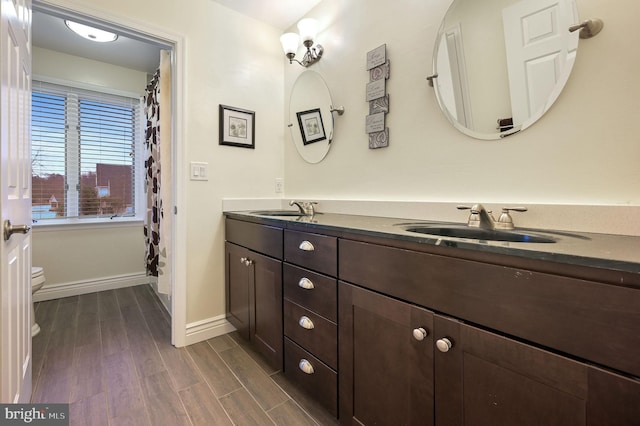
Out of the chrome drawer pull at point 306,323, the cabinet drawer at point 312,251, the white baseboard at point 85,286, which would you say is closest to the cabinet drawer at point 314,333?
the chrome drawer pull at point 306,323

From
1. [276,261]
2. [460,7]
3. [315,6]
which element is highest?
[315,6]

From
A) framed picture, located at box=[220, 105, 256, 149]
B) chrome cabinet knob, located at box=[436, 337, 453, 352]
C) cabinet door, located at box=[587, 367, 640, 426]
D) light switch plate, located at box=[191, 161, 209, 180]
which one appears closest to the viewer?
cabinet door, located at box=[587, 367, 640, 426]

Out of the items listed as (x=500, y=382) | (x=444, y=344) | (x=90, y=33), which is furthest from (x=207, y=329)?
(x=90, y=33)

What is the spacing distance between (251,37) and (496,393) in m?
2.45

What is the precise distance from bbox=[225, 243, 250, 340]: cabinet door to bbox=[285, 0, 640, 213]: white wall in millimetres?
658

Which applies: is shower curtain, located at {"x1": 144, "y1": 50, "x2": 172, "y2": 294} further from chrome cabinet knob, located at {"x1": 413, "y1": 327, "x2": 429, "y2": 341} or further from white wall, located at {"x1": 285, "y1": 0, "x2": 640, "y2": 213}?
chrome cabinet knob, located at {"x1": 413, "y1": 327, "x2": 429, "y2": 341}

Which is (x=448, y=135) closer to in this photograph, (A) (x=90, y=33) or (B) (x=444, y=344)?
(B) (x=444, y=344)

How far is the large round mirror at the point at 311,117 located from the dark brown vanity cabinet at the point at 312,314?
87 cm

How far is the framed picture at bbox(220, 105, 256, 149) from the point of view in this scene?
2.03 metres

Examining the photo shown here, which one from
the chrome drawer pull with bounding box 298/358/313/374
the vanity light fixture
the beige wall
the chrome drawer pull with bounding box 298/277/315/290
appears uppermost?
the beige wall

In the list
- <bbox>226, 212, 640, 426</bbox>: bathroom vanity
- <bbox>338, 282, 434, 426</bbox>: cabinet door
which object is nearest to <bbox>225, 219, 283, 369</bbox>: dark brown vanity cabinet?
<bbox>226, 212, 640, 426</bbox>: bathroom vanity

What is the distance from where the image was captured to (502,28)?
1.17 meters

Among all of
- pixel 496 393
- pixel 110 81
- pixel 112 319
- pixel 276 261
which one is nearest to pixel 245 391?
pixel 276 261

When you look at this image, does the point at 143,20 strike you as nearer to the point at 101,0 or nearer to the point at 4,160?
the point at 101,0
